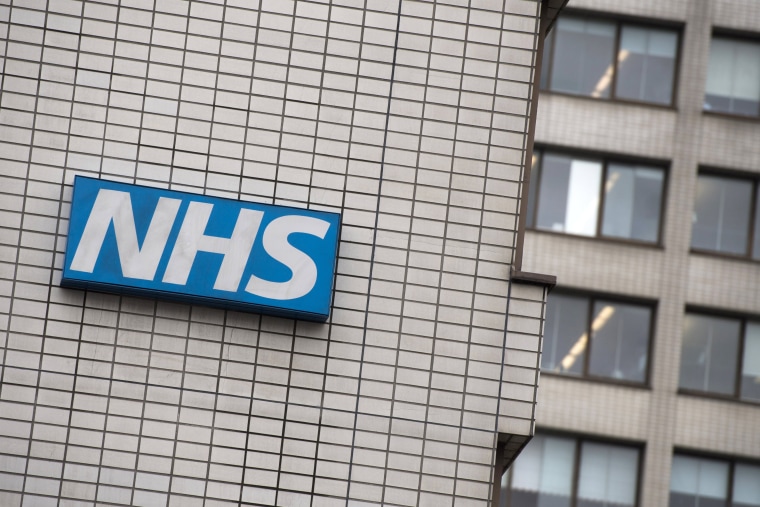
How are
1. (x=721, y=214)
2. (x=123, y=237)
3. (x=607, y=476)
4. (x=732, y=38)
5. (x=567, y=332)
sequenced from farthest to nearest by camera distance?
(x=732, y=38) → (x=721, y=214) → (x=567, y=332) → (x=607, y=476) → (x=123, y=237)

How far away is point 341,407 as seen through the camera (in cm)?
918

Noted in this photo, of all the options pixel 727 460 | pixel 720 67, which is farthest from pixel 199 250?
pixel 720 67

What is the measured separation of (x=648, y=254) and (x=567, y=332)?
2.46 metres

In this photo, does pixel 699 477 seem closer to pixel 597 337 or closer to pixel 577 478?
pixel 577 478

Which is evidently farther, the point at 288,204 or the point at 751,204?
the point at 751,204

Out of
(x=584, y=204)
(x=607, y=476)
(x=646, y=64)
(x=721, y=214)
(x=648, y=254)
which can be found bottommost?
(x=607, y=476)

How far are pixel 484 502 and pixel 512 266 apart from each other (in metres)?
1.91

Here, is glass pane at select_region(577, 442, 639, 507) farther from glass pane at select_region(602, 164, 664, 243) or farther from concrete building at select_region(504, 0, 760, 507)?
glass pane at select_region(602, 164, 664, 243)

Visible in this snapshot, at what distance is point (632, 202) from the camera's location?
25609mm

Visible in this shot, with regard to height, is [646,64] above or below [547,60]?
above

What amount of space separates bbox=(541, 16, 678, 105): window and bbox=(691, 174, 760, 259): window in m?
2.19

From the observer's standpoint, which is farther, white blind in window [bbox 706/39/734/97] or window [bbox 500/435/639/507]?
white blind in window [bbox 706/39/734/97]

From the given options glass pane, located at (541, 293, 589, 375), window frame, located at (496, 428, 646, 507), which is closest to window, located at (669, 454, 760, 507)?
window frame, located at (496, 428, 646, 507)

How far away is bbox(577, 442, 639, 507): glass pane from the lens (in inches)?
968
